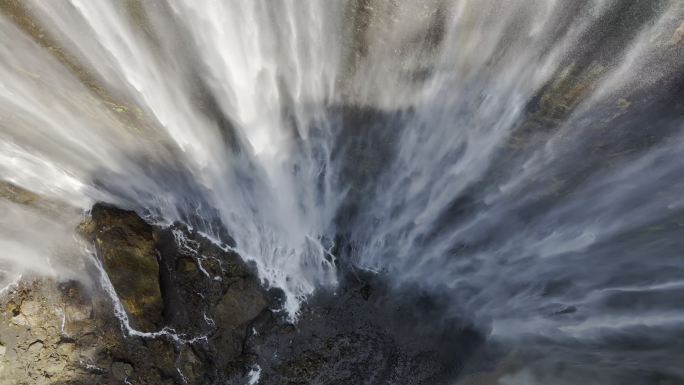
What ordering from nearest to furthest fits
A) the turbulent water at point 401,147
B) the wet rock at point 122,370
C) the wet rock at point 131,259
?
1. the turbulent water at point 401,147
2. the wet rock at point 131,259
3. the wet rock at point 122,370

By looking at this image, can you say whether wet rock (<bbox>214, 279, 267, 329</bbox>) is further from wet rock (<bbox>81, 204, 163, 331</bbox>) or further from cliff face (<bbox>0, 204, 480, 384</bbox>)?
wet rock (<bbox>81, 204, 163, 331</bbox>)

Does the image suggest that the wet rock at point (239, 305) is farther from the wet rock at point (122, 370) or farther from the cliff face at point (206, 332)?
the wet rock at point (122, 370)

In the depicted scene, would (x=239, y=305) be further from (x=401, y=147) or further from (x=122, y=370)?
(x=401, y=147)

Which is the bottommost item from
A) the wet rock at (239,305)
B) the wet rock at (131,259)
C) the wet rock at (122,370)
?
the wet rock at (122,370)

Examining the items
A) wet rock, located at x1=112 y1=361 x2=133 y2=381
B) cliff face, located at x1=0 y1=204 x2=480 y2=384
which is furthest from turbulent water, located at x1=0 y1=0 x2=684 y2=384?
wet rock, located at x1=112 y1=361 x2=133 y2=381

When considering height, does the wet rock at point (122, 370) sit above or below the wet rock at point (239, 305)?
below

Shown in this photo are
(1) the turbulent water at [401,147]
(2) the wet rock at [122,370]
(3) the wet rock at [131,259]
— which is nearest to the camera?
(1) the turbulent water at [401,147]

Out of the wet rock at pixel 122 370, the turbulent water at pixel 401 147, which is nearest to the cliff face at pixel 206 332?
the wet rock at pixel 122 370
